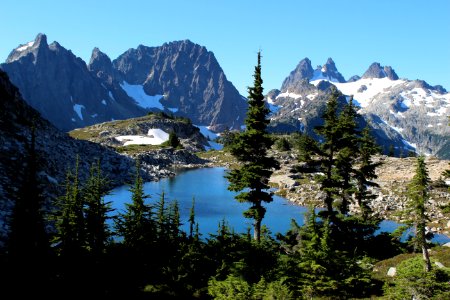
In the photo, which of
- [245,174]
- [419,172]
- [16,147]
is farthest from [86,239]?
[16,147]

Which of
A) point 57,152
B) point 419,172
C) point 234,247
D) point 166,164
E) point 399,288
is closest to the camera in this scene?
point 399,288

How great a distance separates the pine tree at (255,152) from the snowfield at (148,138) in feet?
418

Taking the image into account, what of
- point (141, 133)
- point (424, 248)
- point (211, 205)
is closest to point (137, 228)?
point (424, 248)

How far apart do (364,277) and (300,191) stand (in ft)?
184

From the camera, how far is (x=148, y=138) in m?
163

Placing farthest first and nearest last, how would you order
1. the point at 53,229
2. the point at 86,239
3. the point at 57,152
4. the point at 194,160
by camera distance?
the point at 194,160 < the point at 57,152 < the point at 53,229 < the point at 86,239

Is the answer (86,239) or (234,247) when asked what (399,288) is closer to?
(234,247)

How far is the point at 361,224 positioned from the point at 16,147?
45.7 metres

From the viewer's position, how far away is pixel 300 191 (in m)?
77.9

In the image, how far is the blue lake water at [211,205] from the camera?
5244 centimetres

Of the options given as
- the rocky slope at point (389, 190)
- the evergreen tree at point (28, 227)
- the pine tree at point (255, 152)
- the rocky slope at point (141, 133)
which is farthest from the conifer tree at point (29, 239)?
the rocky slope at point (141, 133)

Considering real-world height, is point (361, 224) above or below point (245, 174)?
below

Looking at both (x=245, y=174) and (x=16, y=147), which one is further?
(x=16, y=147)

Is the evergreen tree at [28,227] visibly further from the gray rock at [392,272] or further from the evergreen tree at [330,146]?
the evergreen tree at [330,146]
